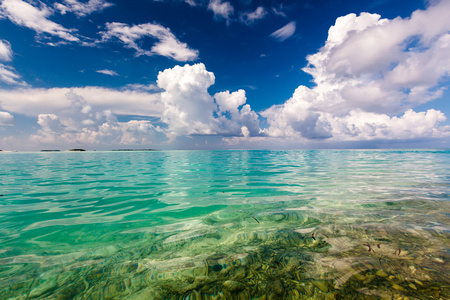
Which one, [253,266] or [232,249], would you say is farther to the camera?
[232,249]

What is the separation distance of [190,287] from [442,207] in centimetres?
873

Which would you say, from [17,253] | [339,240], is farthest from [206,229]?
[17,253]

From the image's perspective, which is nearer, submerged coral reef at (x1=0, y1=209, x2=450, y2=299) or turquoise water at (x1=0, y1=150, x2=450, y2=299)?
submerged coral reef at (x1=0, y1=209, x2=450, y2=299)

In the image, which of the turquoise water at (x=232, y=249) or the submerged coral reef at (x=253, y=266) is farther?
the turquoise water at (x=232, y=249)

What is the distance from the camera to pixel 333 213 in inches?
255

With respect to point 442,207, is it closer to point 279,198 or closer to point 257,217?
point 279,198

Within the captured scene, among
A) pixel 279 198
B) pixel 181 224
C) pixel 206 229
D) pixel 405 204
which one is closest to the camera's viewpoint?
pixel 206 229

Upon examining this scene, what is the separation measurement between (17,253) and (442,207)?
12358 mm

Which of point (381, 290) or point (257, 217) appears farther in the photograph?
point (257, 217)

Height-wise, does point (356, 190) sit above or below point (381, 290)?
below

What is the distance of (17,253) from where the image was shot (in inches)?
178

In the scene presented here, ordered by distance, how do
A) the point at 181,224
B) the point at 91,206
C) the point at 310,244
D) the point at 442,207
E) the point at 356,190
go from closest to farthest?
the point at 310,244 → the point at 181,224 → the point at 442,207 → the point at 91,206 → the point at 356,190

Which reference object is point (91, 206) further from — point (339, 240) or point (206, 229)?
point (339, 240)

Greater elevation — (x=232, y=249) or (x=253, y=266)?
(x=253, y=266)
